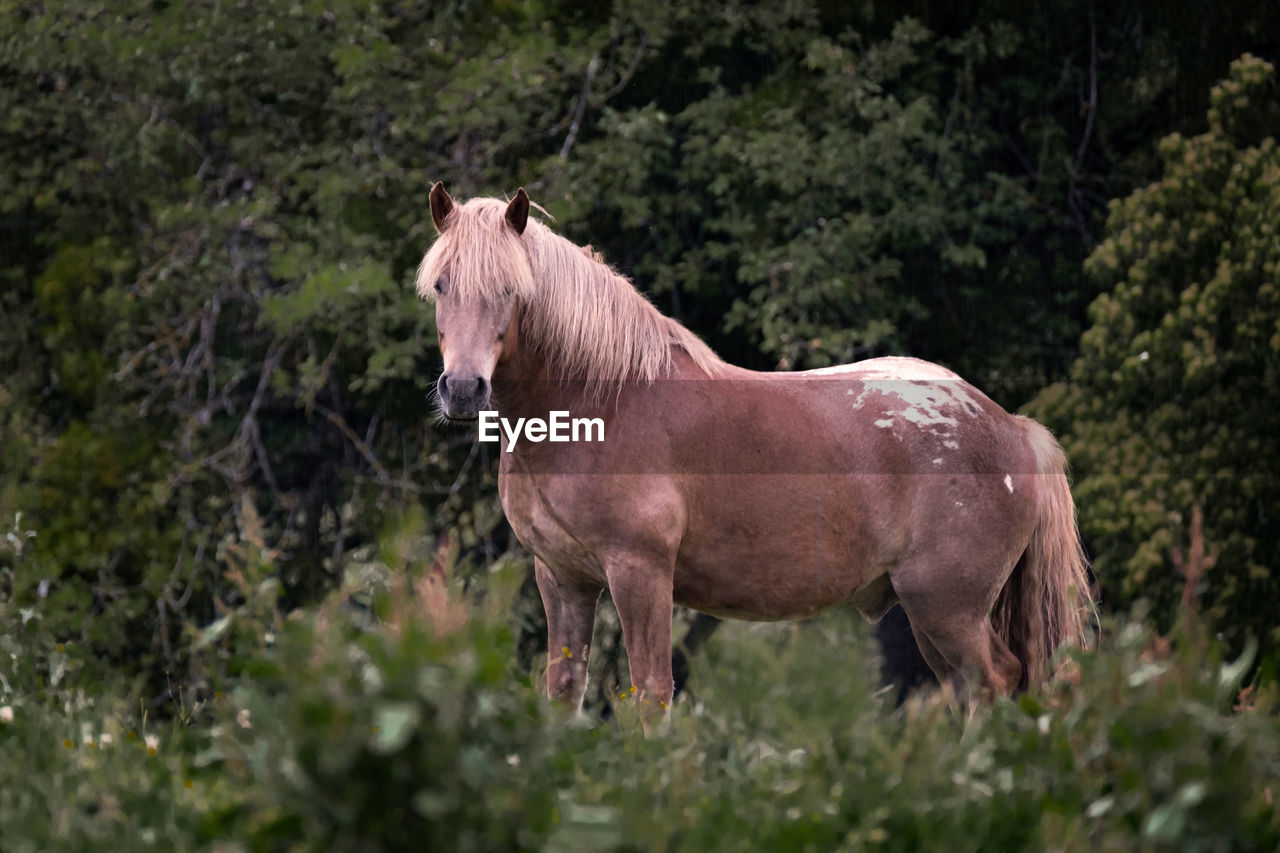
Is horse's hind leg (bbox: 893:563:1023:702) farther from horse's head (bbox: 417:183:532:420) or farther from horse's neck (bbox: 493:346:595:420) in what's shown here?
horse's head (bbox: 417:183:532:420)

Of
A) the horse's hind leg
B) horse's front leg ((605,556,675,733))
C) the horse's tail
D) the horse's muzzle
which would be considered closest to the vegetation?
the horse's tail

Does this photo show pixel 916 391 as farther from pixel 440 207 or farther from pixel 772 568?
pixel 440 207

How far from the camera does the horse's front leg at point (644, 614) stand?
432cm

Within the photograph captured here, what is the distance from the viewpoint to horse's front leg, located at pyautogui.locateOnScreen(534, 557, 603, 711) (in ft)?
14.9

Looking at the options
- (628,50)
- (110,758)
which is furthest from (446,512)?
(110,758)

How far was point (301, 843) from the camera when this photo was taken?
238 centimetres

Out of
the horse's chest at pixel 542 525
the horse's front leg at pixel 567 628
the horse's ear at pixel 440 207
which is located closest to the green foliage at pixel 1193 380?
the horse's front leg at pixel 567 628

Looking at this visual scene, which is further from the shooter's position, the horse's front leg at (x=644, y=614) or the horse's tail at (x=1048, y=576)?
the horse's tail at (x=1048, y=576)

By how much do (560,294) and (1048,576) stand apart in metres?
2.04

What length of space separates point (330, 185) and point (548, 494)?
15.7ft

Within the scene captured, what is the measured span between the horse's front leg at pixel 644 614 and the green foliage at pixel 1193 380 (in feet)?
13.3

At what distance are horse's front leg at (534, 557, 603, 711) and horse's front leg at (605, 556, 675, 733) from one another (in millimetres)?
247

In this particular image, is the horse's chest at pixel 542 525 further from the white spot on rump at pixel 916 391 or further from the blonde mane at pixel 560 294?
the white spot on rump at pixel 916 391

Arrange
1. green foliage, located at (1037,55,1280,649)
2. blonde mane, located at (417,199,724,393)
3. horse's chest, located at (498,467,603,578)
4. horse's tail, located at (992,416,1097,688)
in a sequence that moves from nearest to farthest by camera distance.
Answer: blonde mane, located at (417,199,724,393), horse's chest, located at (498,467,603,578), horse's tail, located at (992,416,1097,688), green foliage, located at (1037,55,1280,649)
